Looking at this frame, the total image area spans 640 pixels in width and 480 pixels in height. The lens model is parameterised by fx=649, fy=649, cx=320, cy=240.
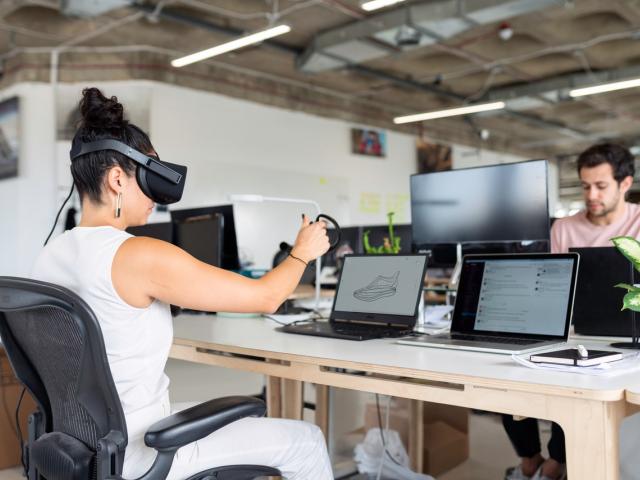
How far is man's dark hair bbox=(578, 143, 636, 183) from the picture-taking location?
273 cm

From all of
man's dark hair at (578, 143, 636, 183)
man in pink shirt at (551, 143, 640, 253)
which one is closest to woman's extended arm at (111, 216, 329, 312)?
man in pink shirt at (551, 143, 640, 253)

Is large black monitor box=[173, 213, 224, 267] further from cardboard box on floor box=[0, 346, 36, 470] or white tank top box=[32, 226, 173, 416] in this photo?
white tank top box=[32, 226, 173, 416]

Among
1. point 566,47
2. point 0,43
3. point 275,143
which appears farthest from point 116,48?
point 566,47

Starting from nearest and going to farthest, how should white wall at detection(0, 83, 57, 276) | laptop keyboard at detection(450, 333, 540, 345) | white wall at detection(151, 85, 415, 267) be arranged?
laptop keyboard at detection(450, 333, 540, 345), white wall at detection(0, 83, 57, 276), white wall at detection(151, 85, 415, 267)

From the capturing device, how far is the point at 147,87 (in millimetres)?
6863

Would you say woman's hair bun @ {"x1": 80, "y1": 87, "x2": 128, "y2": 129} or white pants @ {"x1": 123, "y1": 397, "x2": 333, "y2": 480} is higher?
woman's hair bun @ {"x1": 80, "y1": 87, "x2": 128, "y2": 129}

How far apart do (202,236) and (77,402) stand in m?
1.77

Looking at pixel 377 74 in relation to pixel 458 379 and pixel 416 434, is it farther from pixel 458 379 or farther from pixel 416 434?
pixel 458 379

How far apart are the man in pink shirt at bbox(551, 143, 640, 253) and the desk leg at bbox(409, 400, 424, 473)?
89 cm

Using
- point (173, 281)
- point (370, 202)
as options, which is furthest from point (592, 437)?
point (370, 202)

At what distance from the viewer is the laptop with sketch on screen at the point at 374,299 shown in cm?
205

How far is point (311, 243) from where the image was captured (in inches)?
62.9

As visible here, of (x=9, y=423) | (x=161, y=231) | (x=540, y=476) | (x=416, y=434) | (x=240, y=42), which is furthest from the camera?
(x=240, y=42)

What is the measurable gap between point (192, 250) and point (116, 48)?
14.9 ft
